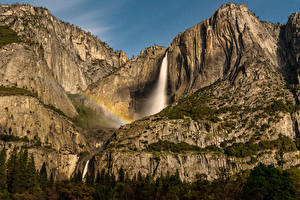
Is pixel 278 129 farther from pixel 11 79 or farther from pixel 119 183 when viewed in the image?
pixel 11 79

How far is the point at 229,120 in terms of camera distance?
143250mm

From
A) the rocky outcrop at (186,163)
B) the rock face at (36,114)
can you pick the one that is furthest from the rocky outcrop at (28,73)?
the rocky outcrop at (186,163)

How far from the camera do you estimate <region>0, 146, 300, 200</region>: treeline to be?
90.0 metres

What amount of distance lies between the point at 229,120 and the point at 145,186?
49171 mm

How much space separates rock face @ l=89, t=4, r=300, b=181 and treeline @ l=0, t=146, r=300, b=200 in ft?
17.8

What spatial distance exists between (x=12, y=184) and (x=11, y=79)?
63905mm

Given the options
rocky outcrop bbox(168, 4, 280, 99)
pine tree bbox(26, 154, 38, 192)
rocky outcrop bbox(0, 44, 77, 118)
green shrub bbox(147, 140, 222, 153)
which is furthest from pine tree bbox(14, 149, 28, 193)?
rocky outcrop bbox(168, 4, 280, 99)

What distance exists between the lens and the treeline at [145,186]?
9000cm

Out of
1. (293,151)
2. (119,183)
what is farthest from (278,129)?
(119,183)

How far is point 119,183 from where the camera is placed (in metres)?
114

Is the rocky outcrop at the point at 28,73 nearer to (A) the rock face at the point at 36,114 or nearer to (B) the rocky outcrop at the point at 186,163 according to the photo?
(A) the rock face at the point at 36,114

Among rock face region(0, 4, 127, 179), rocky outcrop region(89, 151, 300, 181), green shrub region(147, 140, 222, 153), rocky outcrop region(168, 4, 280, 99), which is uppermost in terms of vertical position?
rocky outcrop region(168, 4, 280, 99)

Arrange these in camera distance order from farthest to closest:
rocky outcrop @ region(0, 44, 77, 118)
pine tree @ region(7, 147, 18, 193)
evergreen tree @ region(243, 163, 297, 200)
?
rocky outcrop @ region(0, 44, 77, 118)
pine tree @ region(7, 147, 18, 193)
evergreen tree @ region(243, 163, 297, 200)

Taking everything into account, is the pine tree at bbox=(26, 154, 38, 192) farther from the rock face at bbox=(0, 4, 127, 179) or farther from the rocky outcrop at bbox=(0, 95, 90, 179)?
the rock face at bbox=(0, 4, 127, 179)
